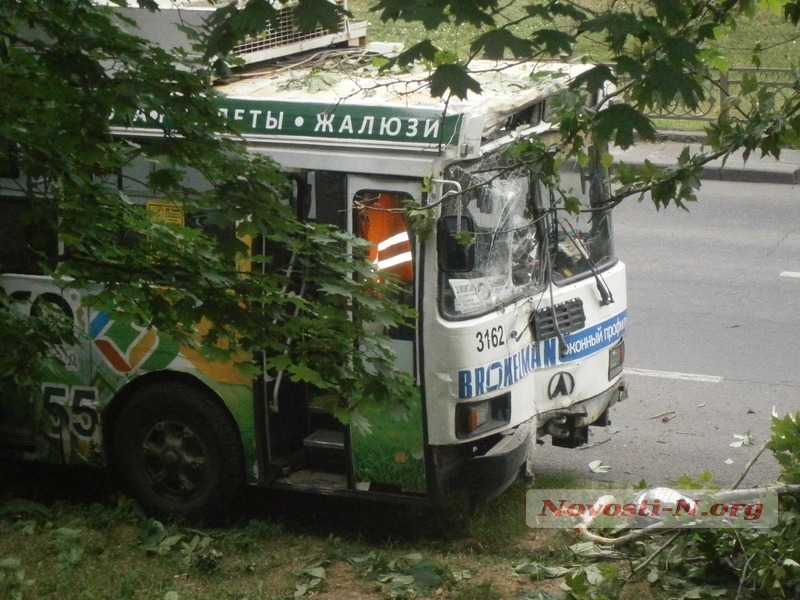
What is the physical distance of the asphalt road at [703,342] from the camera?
294 inches

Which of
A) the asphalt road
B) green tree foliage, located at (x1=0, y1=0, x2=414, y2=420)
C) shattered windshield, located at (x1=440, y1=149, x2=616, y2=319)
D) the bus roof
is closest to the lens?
green tree foliage, located at (x1=0, y1=0, x2=414, y2=420)

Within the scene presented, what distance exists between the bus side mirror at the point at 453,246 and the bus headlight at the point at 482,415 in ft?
2.24

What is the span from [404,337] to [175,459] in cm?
155

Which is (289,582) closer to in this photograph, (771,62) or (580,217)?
(580,217)

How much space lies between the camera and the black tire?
6.29m

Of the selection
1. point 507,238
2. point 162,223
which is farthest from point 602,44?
point 507,238

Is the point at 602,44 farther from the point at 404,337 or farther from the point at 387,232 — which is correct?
the point at 404,337

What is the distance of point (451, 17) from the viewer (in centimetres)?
350

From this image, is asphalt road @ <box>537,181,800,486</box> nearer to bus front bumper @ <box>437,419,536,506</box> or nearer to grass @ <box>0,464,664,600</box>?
grass @ <box>0,464,664,600</box>

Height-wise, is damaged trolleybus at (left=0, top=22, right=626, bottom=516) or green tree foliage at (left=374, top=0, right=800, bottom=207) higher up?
green tree foliage at (left=374, top=0, right=800, bottom=207)

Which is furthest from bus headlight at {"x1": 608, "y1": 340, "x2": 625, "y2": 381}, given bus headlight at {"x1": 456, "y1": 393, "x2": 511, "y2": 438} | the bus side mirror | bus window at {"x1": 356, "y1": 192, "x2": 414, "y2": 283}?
bus window at {"x1": 356, "y1": 192, "x2": 414, "y2": 283}

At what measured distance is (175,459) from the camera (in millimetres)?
6453

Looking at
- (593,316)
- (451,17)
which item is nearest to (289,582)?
(593,316)

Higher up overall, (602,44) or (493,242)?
(602,44)
